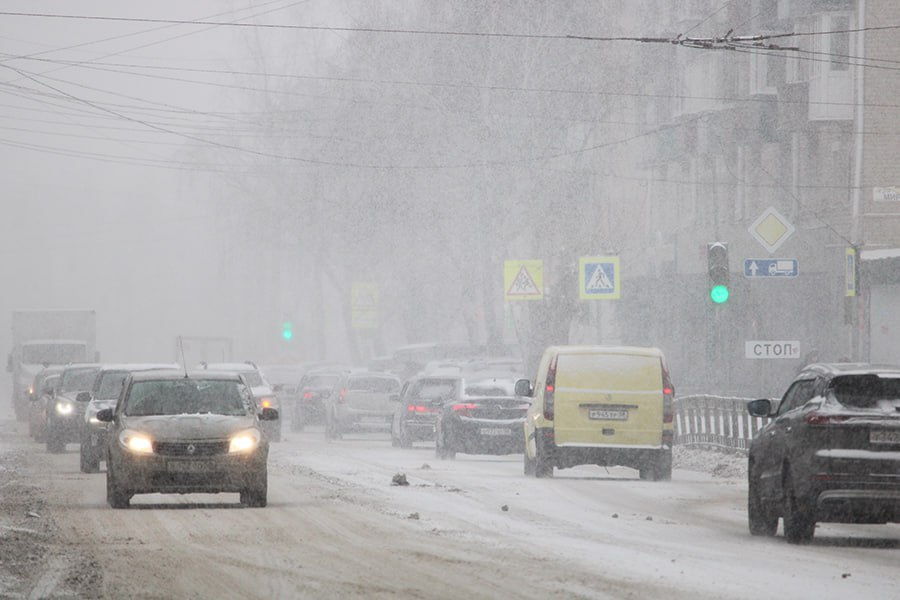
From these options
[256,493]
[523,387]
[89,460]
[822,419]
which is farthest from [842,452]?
[89,460]

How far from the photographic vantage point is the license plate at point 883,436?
585 inches

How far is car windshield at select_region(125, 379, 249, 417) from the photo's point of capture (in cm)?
1991

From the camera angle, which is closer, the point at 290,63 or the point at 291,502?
the point at 291,502

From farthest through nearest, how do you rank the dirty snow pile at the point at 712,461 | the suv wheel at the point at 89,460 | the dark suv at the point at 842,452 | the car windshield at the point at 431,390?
the car windshield at the point at 431,390 → the dirty snow pile at the point at 712,461 → the suv wheel at the point at 89,460 → the dark suv at the point at 842,452

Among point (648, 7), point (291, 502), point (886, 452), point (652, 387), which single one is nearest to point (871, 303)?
point (648, 7)

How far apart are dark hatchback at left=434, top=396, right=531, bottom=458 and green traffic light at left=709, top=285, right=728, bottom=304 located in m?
4.19

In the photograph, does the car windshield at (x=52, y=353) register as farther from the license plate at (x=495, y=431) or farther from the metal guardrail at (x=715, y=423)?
the license plate at (x=495, y=431)

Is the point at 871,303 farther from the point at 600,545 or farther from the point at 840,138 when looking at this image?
the point at 600,545

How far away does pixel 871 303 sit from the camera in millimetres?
45719

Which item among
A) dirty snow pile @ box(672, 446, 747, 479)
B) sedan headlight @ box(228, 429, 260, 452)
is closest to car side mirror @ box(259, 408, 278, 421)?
sedan headlight @ box(228, 429, 260, 452)

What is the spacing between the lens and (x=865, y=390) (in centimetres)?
1524

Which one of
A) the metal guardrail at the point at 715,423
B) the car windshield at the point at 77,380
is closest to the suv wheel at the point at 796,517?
the metal guardrail at the point at 715,423

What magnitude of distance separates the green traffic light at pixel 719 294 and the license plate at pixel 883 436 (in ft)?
45.3

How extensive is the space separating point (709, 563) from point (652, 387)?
1122cm
